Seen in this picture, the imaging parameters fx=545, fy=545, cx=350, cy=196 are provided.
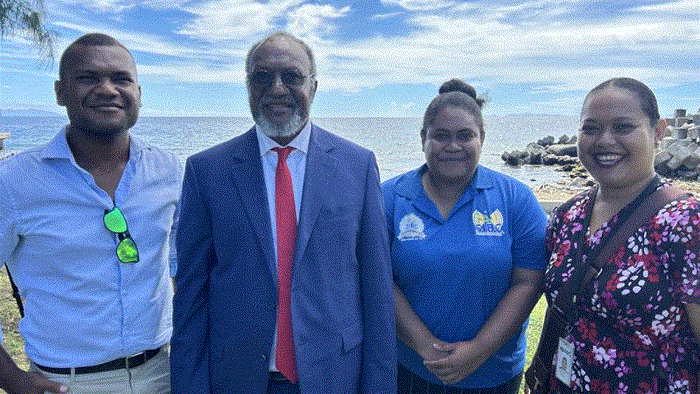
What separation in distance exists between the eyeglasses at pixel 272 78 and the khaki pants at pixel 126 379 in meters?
1.61

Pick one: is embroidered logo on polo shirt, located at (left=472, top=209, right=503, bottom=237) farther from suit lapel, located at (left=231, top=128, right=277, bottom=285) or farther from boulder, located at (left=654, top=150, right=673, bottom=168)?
boulder, located at (left=654, top=150, right=673, bottom=168)

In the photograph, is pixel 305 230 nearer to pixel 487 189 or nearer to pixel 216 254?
pixel 216 254

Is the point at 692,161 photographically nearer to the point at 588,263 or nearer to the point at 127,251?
the point at 588,263

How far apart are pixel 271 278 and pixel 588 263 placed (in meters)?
1.53

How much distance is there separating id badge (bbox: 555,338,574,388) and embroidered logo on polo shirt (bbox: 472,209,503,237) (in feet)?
2.14

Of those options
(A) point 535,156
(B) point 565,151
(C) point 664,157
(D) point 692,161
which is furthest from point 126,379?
(B) point 565,151

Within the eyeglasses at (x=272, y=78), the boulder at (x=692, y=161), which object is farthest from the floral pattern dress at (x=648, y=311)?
the boulder at (x=692, y=161)

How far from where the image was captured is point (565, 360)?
277cm

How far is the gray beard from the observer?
103 inches

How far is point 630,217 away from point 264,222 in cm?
173

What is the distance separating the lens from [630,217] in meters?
2.60

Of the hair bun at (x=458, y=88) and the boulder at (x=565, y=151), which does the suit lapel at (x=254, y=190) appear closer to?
the hair bun at (x=458, y=88)

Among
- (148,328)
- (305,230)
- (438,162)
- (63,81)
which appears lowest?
(148,328)

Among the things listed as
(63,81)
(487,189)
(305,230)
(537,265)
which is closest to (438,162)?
(487,189)
